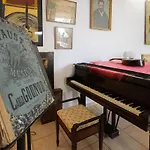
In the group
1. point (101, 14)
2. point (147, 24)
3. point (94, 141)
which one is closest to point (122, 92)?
point (94, 141)

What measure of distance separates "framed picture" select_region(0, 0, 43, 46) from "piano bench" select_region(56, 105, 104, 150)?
1.16 metres

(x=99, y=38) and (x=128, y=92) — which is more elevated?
(x=99, y=38)

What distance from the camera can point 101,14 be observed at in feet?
8.65

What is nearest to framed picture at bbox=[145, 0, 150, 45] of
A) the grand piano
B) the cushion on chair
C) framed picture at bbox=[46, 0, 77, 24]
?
framed picture at bbox=[46, 0, 77, 24]

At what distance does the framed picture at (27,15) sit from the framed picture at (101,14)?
0.95 m

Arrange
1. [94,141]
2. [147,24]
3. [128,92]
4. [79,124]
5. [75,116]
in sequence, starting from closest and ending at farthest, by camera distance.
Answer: [79,124] → [128,92] → [75,116] → [94,141] → [147,24]

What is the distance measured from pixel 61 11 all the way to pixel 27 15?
61 centimetres

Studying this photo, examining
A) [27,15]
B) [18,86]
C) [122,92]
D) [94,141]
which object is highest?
[27,15]

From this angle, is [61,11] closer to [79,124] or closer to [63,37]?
[63,37]

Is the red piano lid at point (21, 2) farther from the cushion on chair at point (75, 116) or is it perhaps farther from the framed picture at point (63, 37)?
the cushion on chair at point (75, 116)

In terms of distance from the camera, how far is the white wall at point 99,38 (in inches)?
95.0

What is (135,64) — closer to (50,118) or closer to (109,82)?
(109,82)

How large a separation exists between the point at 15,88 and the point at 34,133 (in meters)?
1.61

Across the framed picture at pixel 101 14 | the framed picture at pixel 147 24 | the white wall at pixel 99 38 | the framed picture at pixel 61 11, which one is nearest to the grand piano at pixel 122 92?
the white wall at pixel 99 38
